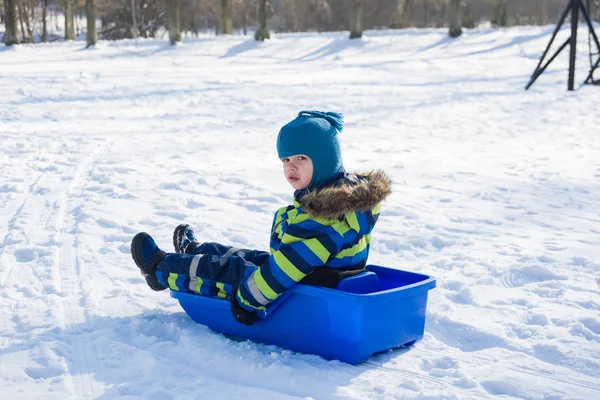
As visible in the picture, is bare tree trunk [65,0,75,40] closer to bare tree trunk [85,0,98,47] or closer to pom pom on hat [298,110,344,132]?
bare tree trunk [85,0,98,47]

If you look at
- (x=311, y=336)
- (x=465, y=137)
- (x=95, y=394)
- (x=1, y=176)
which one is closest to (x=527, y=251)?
(x=311, y=336)

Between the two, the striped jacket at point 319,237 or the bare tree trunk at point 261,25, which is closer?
the striped jacket at point 319,237

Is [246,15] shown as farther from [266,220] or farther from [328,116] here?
[328,116]

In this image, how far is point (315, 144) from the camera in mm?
3033

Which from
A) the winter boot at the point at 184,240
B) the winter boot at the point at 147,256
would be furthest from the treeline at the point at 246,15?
the winter boot at the point at 147,256

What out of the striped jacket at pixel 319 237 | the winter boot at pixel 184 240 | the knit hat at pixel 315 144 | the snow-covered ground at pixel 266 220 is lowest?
the snow-covered ground at pixel 266 220

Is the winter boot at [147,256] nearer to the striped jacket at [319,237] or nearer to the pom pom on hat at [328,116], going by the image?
the striped jacket at [319,237]

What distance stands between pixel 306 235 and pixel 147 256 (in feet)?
2.81

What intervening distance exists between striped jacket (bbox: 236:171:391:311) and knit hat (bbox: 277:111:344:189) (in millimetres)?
73

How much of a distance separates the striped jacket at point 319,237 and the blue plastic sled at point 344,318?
8 cm

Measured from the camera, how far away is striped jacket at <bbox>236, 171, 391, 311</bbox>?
2.91 m

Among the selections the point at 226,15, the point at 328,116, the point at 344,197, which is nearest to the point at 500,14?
the point at 226,15

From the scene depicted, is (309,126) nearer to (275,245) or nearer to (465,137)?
(275,245)

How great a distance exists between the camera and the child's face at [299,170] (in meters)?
3.07
